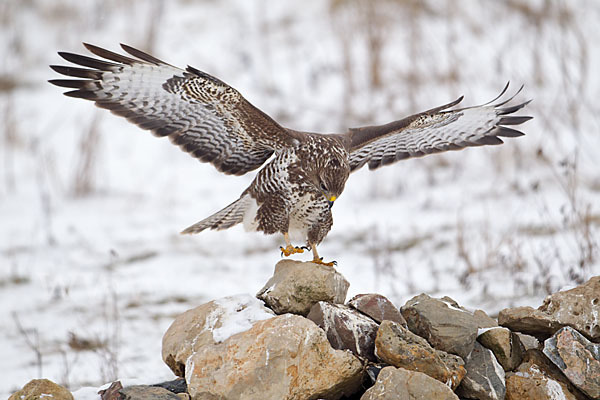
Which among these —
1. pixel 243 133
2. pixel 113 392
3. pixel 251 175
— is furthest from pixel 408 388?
pixel 251 175

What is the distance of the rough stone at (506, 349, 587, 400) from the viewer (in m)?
2.97

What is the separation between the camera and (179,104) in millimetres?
3947

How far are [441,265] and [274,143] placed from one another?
2539mm

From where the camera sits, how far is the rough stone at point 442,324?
3.02 meters

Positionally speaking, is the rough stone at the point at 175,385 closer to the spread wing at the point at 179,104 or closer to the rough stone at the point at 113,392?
the rough stone at the point at 113,392

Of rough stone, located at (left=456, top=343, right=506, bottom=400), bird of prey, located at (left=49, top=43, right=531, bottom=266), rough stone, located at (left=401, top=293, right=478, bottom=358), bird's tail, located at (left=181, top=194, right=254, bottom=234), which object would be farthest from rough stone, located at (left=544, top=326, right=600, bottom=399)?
bird's tail, located at (left=181, top=194, right=254, bottom=234)

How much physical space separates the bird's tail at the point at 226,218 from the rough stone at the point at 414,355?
67.3 inches

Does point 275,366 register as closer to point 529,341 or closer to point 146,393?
point 146,393

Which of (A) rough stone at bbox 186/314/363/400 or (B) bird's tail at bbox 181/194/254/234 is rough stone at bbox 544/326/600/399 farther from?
(B) bird's tail at bbox 181/194/254/234

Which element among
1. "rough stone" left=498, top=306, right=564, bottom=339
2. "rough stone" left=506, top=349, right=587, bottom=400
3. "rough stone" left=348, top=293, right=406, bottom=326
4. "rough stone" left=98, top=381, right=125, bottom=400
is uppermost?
"rough stone" left=348, top=293, right=406, bottom=326

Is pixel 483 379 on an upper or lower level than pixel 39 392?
lower

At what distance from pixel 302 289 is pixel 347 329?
334mm

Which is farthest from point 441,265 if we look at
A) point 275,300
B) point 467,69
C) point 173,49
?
point 173,49

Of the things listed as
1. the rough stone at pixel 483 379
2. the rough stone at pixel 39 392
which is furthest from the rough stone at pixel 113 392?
the rough stone at pixel 483 379
